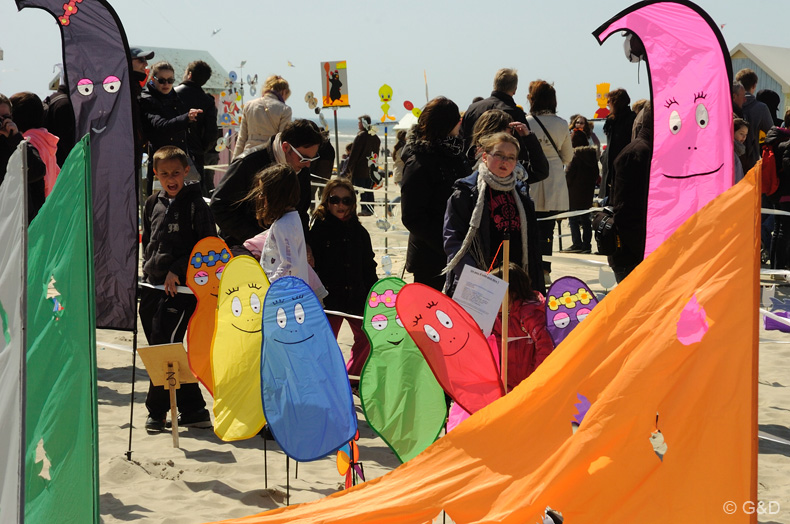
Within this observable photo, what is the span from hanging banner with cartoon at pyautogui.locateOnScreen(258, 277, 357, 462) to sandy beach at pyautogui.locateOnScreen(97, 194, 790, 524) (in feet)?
2.56

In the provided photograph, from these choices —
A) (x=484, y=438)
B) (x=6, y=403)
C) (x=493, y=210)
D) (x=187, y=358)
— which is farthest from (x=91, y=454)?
(x=493, y=210)

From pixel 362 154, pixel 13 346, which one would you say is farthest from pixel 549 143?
pixel 362 154

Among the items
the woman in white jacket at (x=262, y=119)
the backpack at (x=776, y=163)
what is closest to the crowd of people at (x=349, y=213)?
the woman in white jacket at (x=262, y=119)

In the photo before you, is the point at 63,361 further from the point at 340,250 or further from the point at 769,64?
the point at 769,64

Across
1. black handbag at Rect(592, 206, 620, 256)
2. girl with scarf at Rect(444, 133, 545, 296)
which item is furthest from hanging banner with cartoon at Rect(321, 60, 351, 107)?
girl with scarf at Rect(444, 133, 545, 296)

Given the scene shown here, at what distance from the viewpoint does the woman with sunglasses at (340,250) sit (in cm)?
550

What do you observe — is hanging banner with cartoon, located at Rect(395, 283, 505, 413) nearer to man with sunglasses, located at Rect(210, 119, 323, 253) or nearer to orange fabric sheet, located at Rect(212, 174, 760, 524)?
orange fabric sheet, located at Rect(212, 174, 760, 524)

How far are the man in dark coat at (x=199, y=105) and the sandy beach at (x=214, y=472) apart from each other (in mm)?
3702

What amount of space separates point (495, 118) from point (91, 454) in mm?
3294

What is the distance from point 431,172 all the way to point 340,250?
0.74 metres

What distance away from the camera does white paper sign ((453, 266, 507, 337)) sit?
3627mm

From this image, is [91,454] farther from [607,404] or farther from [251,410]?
[607,404]

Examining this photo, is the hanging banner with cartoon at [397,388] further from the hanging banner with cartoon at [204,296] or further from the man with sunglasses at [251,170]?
the man with sunglasses at [251,170]

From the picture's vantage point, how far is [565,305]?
397 centimetres
